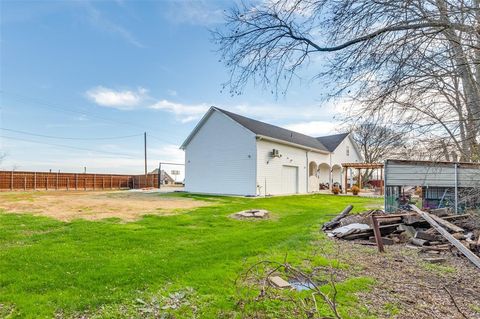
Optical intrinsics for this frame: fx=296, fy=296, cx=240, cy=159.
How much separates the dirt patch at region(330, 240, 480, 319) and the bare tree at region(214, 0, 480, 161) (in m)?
1.78

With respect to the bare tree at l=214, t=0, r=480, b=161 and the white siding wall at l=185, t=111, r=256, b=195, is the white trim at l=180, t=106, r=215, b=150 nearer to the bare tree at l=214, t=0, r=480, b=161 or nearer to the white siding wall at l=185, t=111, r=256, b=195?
the white siding wall at l=185, t=111, r=256, b=195

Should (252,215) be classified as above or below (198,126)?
below

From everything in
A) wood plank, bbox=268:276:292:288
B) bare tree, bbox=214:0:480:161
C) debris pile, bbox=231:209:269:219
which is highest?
bare tree, bbox=214:0:480:161

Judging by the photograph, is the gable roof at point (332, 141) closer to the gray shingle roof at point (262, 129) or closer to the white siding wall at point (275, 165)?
the gray shingle roof at point (262, 129)

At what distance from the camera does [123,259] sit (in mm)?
4816

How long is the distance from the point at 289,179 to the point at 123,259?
1717 centimetres

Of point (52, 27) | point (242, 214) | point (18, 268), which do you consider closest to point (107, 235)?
point (18, 268)

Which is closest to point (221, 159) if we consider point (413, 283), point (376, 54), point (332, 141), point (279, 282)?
point (332, 141)

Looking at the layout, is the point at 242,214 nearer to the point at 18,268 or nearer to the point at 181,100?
the point at 18,268

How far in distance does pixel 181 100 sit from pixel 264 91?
65.3 feet

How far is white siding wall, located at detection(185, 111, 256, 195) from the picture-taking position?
18391mm

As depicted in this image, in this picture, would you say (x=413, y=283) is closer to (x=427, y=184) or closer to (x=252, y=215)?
(x=252, y=215)

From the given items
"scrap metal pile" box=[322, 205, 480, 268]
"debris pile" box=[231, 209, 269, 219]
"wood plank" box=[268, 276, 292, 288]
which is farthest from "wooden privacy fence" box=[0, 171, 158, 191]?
"wood plank" box=[268, 276, 292, 288]

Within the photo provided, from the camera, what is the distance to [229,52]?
3.96 metres
